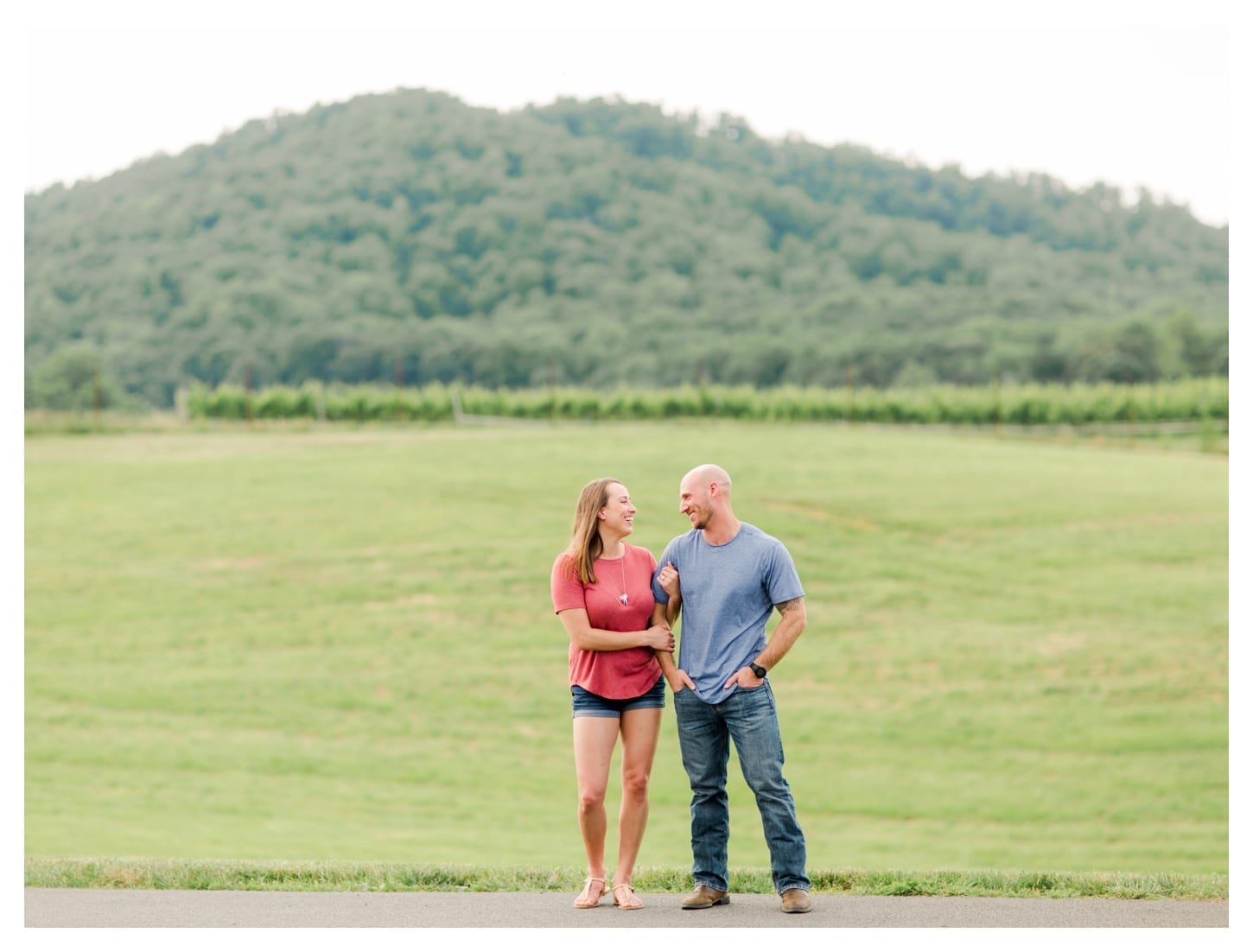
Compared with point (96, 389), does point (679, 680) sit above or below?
below

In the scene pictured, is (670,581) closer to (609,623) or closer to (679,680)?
(609,623)

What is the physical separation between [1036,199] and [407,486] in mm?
66833

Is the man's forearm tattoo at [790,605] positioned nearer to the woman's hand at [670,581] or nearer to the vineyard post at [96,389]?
the woman's hand at [670,581]

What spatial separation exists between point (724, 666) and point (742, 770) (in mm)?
433

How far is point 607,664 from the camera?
550 cm

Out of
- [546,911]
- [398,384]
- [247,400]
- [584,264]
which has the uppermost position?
[584,264]

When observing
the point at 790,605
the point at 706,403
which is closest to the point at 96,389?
the point at 706,403

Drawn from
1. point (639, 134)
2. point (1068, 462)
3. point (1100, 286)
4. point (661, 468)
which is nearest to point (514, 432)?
point (661, 468)

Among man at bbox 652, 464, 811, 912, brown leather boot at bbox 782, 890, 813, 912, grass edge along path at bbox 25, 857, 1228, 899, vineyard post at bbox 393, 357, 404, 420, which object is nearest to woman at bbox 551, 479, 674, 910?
man at bbox 652, 464, 811, 912

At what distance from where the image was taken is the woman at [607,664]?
215 inches

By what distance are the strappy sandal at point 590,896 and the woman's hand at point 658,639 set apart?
104cm

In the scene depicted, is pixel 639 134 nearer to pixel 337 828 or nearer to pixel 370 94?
pixel 370 94

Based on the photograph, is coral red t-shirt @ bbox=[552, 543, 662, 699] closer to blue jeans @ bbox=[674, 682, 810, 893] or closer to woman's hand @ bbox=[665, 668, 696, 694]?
woman's hand @ bbox=[665, 668, 696, 694]

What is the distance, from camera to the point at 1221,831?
57.3 ft
